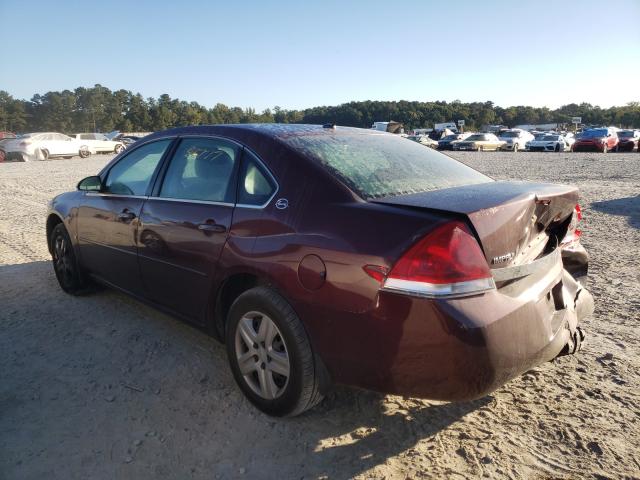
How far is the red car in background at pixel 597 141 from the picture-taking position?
3041 cm

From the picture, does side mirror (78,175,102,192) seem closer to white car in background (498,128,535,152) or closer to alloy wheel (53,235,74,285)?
alloy wheel (53,235,74,285)

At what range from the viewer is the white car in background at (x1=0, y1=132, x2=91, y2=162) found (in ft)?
84.6

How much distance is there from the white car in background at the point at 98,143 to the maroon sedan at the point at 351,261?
1186 inches

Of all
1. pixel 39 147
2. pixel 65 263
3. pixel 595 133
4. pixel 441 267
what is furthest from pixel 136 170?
pixel 595 133

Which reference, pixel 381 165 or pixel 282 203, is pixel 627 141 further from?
pixel 282 203

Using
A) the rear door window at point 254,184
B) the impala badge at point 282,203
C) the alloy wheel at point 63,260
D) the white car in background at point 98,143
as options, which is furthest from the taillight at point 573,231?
the white car in background at point 98,143

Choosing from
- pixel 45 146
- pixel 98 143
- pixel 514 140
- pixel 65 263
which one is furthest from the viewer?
pixel 514 140

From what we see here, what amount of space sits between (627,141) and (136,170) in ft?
116

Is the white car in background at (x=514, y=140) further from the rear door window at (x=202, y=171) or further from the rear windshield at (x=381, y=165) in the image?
the rear door window at (x=202, y=171)

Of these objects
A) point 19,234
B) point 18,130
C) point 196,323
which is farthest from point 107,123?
point 196,323

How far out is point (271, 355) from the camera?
2.56 meters

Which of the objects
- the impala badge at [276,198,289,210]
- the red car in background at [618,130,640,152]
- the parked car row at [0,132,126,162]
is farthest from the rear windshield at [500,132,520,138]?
the impala badge at [276,198,289,210]

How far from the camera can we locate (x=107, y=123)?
8831 centimetres

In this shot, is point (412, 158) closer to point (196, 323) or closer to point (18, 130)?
point (196, 323)
